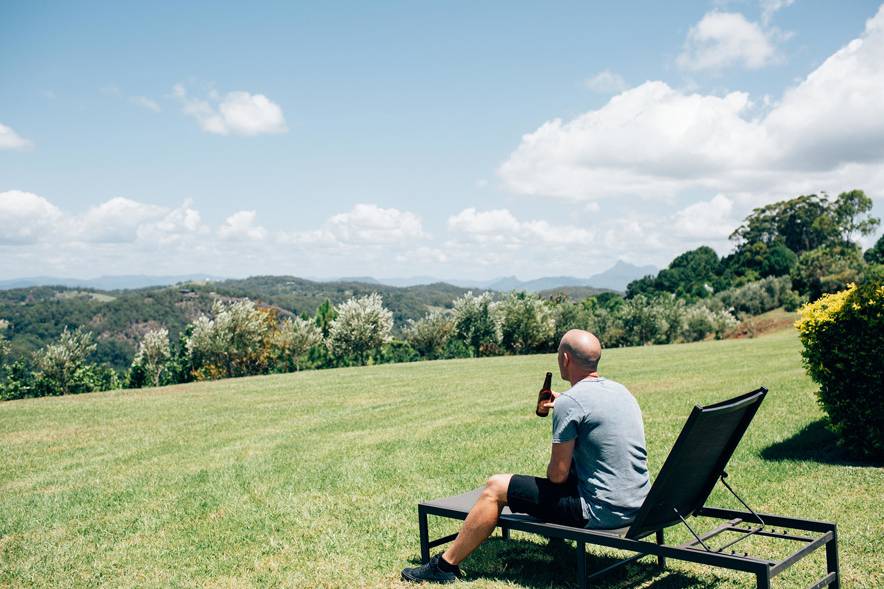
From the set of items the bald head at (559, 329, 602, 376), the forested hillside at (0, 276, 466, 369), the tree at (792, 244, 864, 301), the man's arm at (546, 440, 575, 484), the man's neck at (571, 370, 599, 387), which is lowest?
the forested hillside at (0, 276, 466, 369)

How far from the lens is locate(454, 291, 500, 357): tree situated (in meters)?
45.0

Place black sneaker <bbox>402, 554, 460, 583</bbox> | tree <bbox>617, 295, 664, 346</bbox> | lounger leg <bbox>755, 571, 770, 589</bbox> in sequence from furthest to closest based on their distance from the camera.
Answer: tree <bbox>617, 295, 664, 346</bbox> < black sneaker <bbox>402, 554, 460, 583</bbox> < lounger leg <bbox>755, 571, 770, 589</bbox>

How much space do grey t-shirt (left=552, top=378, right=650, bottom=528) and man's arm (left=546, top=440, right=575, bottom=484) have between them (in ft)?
0.16

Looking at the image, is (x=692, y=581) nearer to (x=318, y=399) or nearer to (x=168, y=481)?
(x=168, y=481)

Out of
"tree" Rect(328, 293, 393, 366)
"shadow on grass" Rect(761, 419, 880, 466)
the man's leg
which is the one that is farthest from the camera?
"tree" Rect(328, 293, 393, 366)

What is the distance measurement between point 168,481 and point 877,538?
851 cm

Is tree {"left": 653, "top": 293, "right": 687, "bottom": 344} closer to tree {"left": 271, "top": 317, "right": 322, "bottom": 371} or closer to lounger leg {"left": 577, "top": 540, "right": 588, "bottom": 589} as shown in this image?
tree {"left": 271, "top": 317, "right": 322, "bottom": 371}

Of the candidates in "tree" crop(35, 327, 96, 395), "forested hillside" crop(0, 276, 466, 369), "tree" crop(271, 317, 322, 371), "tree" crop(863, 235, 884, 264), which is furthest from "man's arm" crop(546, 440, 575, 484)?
"tree" crop(863, 235, 884, 264)

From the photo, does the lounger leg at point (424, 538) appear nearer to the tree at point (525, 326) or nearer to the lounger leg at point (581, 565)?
the lounger leg at point (581, 565)

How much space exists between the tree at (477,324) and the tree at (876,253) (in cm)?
6884

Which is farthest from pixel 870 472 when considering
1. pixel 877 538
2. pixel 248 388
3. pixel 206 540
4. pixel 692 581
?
pixel 248 388

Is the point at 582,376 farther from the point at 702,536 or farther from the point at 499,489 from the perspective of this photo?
the point at 702,536

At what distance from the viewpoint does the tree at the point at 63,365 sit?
30.9 m

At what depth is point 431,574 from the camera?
17.1ft
